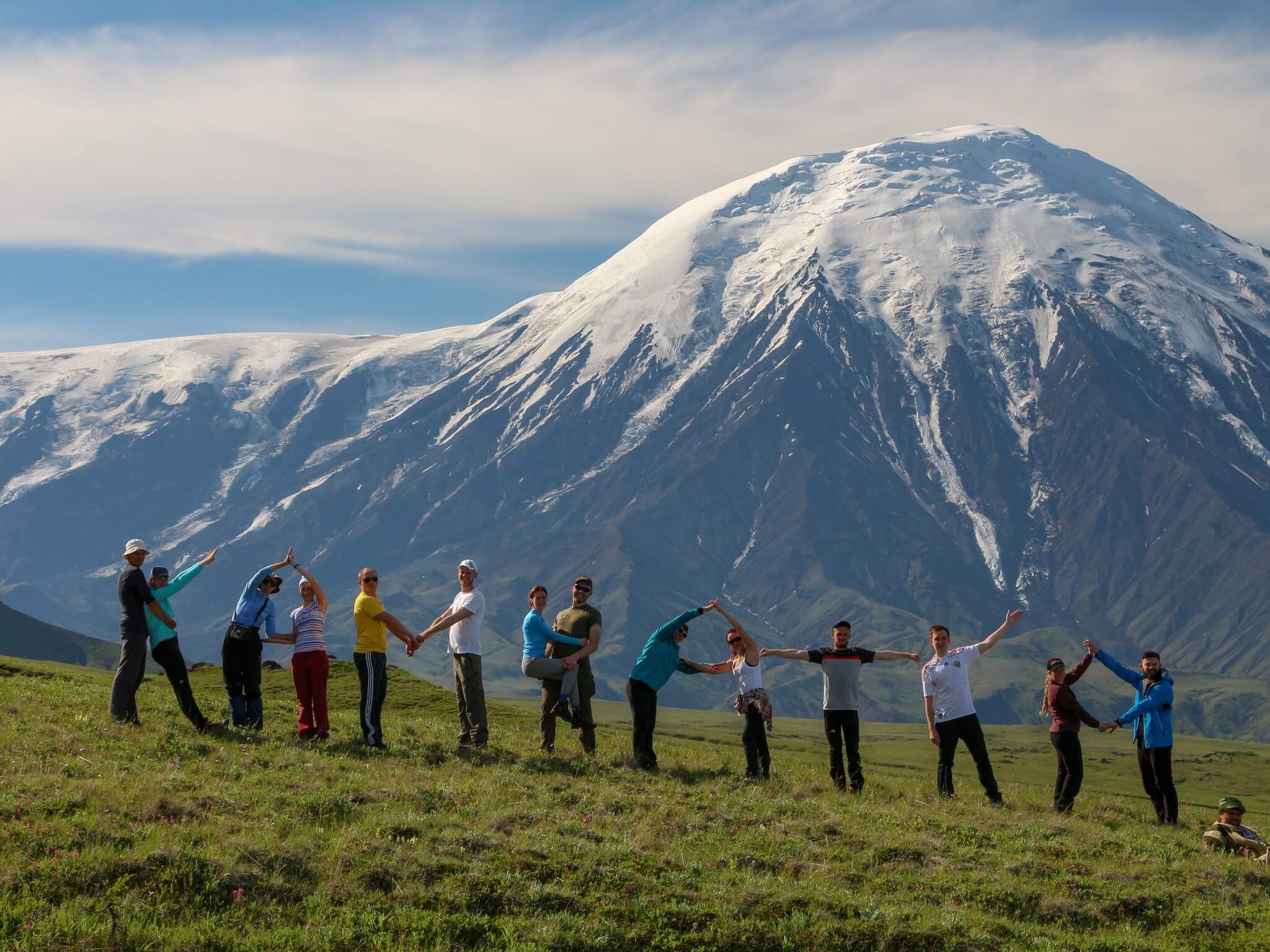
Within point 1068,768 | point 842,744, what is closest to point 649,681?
point 842,744

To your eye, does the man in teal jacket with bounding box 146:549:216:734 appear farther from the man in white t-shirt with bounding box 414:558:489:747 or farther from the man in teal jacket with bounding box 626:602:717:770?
the man in teal jacket with bounding box 626:602:717:770

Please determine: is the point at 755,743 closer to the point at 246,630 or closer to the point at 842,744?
the point at 842,744

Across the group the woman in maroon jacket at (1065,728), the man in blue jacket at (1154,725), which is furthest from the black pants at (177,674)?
the man in blue jacket at (1154,725)

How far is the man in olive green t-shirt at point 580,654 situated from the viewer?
2669 centimetres

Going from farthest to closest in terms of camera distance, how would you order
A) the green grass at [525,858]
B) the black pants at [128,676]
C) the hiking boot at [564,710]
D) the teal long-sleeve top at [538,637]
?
the hiking boot at [564,710], the teal long-sleeve top at [538,637], the black pants at [128,676], the green grass at [525,858]

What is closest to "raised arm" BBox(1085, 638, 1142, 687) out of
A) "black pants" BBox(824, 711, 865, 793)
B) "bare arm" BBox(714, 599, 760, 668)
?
"black pants" BBox(824, 711, 865, 793)

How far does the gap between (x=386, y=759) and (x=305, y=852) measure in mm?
6754

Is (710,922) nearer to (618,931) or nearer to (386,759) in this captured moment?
(618,931)

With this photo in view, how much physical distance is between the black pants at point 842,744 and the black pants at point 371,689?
27.8 ft

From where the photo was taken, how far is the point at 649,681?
26.5 m

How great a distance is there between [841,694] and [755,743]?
212 centimetres

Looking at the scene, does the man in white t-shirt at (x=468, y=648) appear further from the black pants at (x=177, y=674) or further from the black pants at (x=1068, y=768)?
the black pants at (x=1068, y=768)

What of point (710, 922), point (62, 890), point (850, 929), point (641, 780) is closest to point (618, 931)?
point (710, 922)

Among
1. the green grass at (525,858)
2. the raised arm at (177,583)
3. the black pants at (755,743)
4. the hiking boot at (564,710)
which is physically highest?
the raised arm at (177,583)
